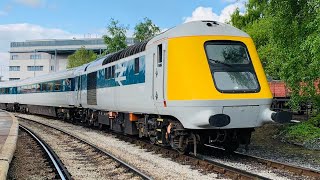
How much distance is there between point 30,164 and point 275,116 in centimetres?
653

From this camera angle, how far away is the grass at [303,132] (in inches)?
631

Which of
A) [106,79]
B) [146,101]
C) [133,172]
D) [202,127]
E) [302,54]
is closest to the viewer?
[133,172]

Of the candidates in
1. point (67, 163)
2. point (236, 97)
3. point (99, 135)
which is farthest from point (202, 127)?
point (99, 135)

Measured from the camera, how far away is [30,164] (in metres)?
11.6

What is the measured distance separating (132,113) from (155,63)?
9.89 feet

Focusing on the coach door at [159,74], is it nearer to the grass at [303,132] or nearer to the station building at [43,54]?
the grass at [303,132]

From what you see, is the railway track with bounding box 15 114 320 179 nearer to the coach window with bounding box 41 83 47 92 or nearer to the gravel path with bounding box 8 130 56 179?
the gravel path with bounding box 8 130 56 179

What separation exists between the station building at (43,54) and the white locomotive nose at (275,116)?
90.2 metres

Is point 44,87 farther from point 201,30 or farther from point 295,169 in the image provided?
point 295,169

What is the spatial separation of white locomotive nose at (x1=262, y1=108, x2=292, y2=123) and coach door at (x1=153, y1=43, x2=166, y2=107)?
2666 mm

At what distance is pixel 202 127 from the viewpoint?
10461 mm

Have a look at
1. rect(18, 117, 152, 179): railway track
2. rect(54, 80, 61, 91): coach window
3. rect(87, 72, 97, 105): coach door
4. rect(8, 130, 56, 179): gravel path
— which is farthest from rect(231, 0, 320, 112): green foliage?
rect(54, 80, 61, 91): coach window

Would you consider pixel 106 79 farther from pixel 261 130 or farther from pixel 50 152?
pixel 261 130

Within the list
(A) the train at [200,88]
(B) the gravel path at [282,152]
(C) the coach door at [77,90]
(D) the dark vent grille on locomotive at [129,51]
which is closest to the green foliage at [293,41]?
(B) the gravel path at [282,152]
